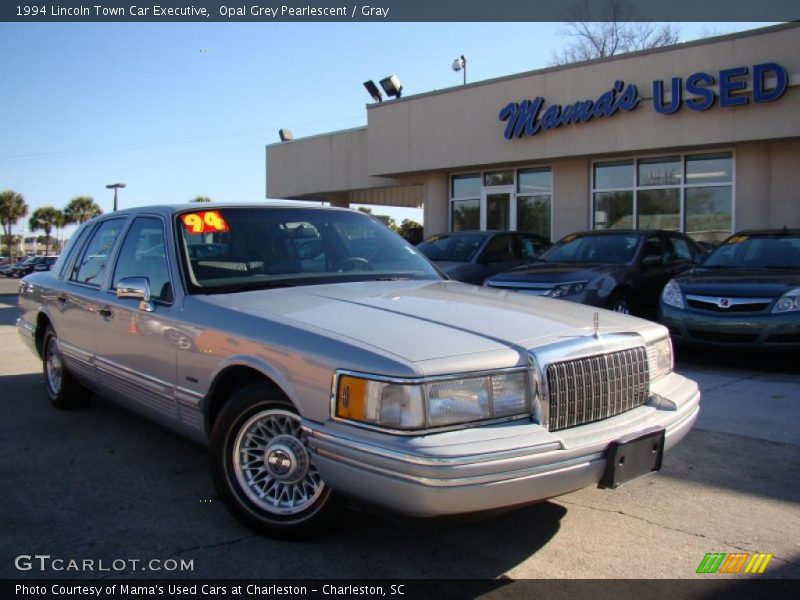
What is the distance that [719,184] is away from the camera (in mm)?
14031

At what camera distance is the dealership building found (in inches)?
506

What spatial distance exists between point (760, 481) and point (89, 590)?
347cm

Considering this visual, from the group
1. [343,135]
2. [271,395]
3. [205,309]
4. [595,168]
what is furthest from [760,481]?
[343,135]

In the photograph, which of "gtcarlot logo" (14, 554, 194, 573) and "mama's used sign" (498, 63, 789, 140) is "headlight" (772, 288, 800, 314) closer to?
"gtcarlot logo" (14, 554, 194, 573)

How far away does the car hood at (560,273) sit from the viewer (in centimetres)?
854

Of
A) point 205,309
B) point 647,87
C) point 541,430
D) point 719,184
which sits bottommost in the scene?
point 541,430

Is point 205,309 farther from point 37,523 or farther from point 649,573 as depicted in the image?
point 649,573

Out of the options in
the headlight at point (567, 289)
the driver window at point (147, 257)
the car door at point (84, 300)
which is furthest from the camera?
the headlight at point (567, 289)

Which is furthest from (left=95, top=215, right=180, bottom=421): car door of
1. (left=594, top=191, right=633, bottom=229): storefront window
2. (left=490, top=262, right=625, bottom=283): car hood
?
(left=594, top=191, right=633, bottom=229): storefront window

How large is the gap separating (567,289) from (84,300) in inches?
214

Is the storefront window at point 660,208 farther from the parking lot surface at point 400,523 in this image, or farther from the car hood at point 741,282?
the parking lot surface at point 400,523

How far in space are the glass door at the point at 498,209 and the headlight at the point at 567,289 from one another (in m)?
9.16

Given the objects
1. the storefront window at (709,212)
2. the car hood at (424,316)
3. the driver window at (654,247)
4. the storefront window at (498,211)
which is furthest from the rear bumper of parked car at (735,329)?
the storefront window at (498,211)

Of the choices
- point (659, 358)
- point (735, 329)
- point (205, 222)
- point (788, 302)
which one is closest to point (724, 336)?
point (735, 329)
